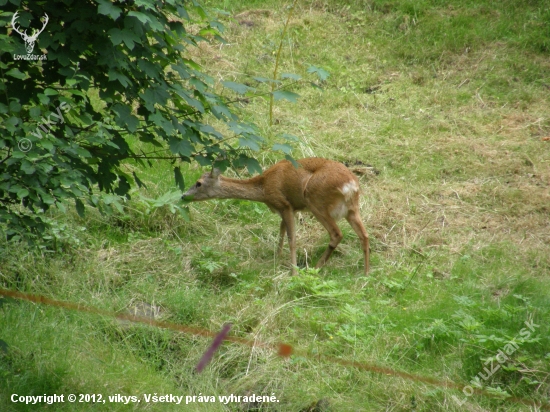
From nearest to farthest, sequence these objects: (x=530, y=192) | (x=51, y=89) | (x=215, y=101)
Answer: (x=51, y=89) → (x=215, y=101) → (x=530, y=192)

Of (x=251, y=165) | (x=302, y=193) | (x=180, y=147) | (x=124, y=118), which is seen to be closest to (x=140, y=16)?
(x=124, y=118)

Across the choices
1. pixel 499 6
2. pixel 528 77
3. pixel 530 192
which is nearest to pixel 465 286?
pixel 530 192

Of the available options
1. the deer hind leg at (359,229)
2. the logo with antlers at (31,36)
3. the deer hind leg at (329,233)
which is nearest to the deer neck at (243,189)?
the deer hind leg at (329,233)

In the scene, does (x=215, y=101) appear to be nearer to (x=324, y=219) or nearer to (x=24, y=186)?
(x=24, y=186)

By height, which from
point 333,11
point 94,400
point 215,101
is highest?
point 333,11

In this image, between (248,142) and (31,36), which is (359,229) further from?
(31,36)

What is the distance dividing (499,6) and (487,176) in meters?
5.20

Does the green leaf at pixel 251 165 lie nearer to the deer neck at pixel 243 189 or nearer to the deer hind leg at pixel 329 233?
the deer hind leg at pixel 329 233

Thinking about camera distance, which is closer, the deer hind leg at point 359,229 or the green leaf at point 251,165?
the green leaf at point 251,165

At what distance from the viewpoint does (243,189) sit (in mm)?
8562

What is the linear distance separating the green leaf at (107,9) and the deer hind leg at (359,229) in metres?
4.43

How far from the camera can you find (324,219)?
26.7ft

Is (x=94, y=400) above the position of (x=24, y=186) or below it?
below

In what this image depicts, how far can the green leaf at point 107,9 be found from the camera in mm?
4148
